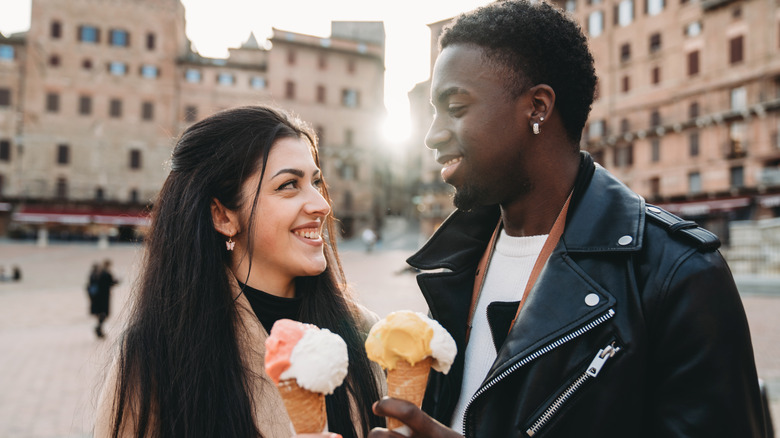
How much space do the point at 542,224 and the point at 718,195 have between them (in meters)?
37.0

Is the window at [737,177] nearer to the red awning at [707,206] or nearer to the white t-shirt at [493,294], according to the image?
the red awning at [707,206]

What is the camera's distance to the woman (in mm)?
2156

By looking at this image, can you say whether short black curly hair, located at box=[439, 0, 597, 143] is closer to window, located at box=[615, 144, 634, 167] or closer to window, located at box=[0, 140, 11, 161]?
window, located at box=[615, 144, 634, 167]

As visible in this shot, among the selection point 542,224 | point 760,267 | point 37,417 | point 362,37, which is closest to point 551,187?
point 542,224

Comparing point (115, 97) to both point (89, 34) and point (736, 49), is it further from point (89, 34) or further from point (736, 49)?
point (736, 49)

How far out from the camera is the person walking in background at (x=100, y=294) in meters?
11.3

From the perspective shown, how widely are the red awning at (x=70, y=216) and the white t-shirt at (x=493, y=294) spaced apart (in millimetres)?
41502

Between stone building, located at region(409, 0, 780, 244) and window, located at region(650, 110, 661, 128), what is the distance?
0.06m

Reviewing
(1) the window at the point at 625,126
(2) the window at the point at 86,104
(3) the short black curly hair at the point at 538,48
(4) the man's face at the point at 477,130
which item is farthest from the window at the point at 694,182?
(2) the window at the point at 86,104

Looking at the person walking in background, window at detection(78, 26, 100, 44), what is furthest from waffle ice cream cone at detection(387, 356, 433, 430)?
window at detection(78, 26, 100, 44)

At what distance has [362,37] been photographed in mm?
54312

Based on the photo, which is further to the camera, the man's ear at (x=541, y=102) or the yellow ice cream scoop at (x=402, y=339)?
the man's ear at (x=541, y=102)

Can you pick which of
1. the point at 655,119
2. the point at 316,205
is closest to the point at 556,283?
the point at 316,205

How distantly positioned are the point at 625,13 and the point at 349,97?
23.4 m
